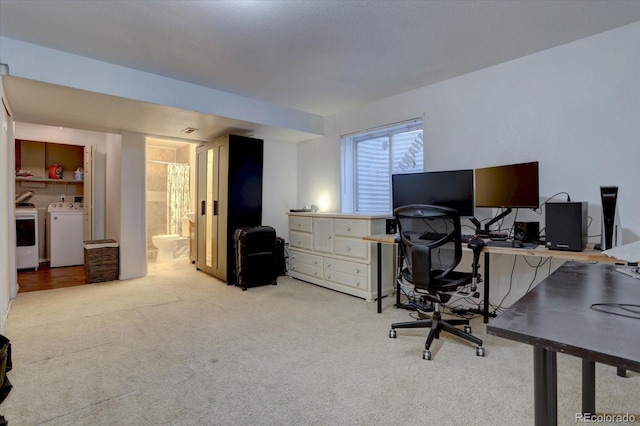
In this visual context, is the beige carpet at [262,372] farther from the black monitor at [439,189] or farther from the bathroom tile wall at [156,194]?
the bathroom tile wall at [156,194]

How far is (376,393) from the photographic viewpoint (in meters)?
1.74

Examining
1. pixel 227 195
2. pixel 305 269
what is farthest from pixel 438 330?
pixel 227 195

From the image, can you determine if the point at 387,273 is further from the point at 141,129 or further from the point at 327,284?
the point at 141,129

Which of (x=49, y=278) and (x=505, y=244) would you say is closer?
(x=505, y=244)

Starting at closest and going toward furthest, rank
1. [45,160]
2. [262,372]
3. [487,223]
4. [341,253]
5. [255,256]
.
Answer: [262,372], [487,223], [341,253], [255,256], [45,160]

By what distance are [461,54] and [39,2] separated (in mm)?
3242

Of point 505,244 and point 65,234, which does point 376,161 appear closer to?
point 505,244

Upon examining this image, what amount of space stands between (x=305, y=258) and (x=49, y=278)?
373cm

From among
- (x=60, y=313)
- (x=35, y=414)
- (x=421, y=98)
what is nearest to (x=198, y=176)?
(x=60, y=313)

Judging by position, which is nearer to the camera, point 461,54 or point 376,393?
point 376,393

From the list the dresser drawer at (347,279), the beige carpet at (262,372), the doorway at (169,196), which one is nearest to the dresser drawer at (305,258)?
the dresser drawer at (347,279)

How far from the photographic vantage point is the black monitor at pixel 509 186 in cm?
251

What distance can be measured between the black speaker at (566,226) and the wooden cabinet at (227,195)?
3429 mm

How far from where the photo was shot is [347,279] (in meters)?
3.70
